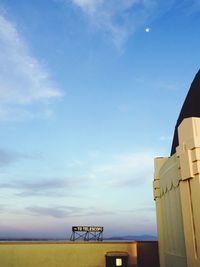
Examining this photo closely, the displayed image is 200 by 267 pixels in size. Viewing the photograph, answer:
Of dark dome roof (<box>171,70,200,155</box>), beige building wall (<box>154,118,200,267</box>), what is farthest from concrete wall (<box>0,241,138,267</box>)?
dark dome roof (<box>171,70,200,155</box>)

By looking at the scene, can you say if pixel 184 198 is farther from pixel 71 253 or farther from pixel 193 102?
pixel 71 253

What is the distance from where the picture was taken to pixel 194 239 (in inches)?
402

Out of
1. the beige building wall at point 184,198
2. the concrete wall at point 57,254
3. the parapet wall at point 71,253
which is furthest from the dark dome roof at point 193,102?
the concrete wall at point 57,254

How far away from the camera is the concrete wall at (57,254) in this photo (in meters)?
21.1

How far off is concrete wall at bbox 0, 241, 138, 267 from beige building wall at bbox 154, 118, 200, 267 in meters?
9.02

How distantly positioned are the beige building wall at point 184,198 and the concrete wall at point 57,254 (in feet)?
29.6

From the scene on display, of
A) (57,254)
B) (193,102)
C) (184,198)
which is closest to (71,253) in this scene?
(57,254)

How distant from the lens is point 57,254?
21.5 m

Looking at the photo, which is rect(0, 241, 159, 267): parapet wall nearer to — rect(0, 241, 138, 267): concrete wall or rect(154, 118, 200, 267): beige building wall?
rect(0, 241, 138, 267): concrete wall

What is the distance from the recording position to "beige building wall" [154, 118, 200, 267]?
10.2 metres

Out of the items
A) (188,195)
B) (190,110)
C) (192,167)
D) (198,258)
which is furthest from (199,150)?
(190,110)

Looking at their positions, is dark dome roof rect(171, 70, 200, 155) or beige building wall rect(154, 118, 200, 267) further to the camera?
dark dome roof rect(171, 70, 200, 155)

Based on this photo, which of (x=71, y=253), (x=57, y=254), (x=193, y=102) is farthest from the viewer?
(x=71, y=253)

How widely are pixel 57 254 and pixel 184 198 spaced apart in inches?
541
